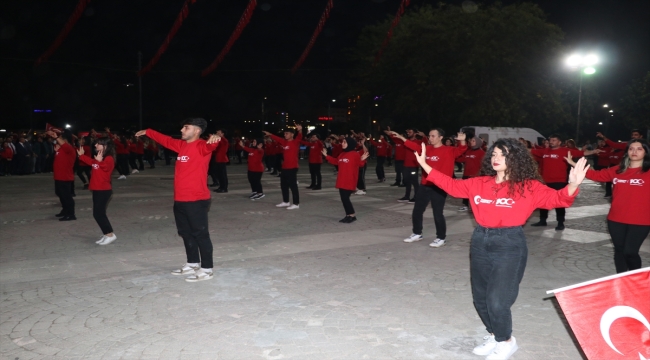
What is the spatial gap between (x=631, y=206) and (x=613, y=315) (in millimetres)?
2976

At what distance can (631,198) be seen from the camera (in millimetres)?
5758

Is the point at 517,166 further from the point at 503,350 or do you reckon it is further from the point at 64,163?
the point at 64,163

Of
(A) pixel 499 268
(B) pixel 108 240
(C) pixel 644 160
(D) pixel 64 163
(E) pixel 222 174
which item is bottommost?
(B) pixel 108 240

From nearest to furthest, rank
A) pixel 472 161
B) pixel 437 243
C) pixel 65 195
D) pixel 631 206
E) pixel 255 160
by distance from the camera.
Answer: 1. pixel 631 206
2. pixel 437 243
3. pixel 65 195
4. pixel 472 161
5. pixel 255 160

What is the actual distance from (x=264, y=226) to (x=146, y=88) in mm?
47621

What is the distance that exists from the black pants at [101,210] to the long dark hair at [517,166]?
7.00 metres

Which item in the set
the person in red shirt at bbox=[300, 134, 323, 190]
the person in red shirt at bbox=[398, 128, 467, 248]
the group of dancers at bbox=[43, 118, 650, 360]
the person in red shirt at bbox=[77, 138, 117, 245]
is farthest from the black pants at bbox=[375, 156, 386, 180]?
the person in red shirt at bbox=[77, 138, 117, 245]

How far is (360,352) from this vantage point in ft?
14.8

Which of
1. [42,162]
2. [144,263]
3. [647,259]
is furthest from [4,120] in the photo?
[647,259]

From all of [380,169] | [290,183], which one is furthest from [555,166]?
[380,169]

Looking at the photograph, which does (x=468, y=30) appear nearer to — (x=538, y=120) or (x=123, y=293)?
(x=538, y=120)

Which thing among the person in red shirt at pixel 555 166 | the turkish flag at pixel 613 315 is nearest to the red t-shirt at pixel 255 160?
the person in red shirt at pixel 555 166

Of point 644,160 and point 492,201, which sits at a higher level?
point 644,160

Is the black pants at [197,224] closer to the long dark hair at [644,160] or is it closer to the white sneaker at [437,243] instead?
the white sneaker at [437,243]
